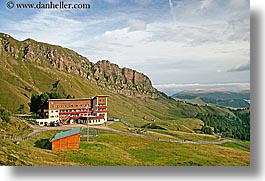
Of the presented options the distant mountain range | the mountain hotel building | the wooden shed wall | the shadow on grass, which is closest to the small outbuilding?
the wooden shed wall

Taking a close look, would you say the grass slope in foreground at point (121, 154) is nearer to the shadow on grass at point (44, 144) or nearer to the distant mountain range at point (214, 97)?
the shadow on grass at point (44, 144)

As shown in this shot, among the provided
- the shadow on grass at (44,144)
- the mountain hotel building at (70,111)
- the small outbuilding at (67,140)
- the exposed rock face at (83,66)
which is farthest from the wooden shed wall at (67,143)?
the exposed rock face at (83,66)

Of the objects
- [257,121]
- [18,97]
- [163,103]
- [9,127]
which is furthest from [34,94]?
[257,121]

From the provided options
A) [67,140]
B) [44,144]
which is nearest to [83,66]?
[67,140]

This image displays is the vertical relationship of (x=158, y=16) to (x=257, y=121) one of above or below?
above

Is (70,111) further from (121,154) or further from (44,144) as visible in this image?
(121,154)

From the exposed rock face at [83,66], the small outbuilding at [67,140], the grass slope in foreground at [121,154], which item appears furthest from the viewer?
the exposed rock face at [83,66]

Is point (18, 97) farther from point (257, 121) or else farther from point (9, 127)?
point (257, 121)
